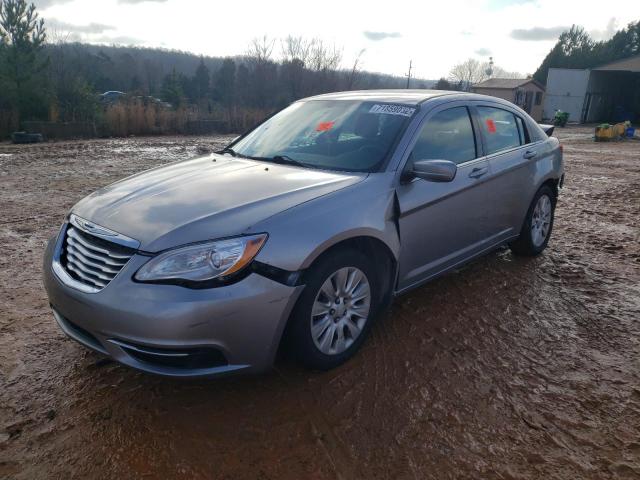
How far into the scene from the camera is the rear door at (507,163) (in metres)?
4.07

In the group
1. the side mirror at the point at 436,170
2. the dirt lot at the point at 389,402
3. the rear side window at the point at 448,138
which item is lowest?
the dirt lot at the point at 389,402

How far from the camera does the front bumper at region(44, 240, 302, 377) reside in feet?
7.38

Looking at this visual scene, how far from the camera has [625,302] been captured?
4055mm

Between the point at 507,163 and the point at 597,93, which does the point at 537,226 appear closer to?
the point at 507,163

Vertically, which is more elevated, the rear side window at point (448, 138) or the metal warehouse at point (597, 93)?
the metal warehouse at point (597, 93)

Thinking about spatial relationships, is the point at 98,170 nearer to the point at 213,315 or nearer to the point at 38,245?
the point at 38,245

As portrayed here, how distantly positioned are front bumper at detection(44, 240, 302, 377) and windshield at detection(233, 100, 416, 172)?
4.05 feet

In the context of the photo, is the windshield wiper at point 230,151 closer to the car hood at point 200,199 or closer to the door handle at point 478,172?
the car hood at point 200,199

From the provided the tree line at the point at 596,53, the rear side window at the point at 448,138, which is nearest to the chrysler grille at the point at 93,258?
the rear side window at the point at 448,138

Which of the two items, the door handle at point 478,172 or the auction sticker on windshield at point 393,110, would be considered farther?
the door handle at point 478,172

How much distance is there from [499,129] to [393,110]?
1.31 meters

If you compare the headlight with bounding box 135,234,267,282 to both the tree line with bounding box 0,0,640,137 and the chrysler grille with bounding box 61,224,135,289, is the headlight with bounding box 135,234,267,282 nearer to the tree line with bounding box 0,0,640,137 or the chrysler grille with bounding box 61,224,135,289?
the chrysler grille with bounding box 61,224,135,289

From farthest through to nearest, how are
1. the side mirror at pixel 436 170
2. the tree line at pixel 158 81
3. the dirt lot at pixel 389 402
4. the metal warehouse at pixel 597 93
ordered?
the metal warehouse at pixel 597 93 → the tree line at pixel 158 81 → the side mirror at pixel 436 170 → the dirt lot at pixel 389 402

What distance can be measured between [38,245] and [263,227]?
12.5 ft
